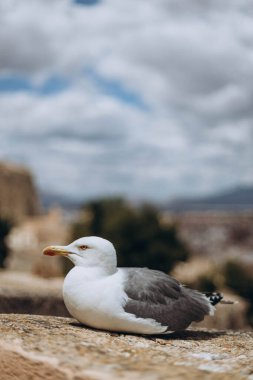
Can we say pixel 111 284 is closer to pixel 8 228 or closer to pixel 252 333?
pixel 252 333

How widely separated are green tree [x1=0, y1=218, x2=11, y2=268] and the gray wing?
19265 mm

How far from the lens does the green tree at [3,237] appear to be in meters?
24.5

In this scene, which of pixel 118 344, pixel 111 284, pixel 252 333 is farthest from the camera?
pixel 252 333

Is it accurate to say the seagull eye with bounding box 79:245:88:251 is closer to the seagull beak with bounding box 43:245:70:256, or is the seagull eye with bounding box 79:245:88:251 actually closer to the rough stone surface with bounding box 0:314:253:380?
the seagull beak with bounding box 43:245:70:256

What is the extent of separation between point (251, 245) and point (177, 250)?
84.7 ft

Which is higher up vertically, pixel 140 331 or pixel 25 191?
pixel 25 191

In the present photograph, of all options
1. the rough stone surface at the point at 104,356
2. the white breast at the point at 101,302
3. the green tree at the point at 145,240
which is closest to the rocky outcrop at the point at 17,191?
the green tree at the point at 145,240

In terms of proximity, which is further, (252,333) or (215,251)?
(215,251)

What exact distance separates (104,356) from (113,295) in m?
0.95

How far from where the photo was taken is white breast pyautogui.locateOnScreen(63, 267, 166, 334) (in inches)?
189

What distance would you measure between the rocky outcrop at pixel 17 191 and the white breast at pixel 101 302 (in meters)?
63.7

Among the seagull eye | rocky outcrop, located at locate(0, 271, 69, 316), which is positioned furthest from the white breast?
rocky outcrop, located at locate(0, 271, 69, 316)

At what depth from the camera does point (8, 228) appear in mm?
25641

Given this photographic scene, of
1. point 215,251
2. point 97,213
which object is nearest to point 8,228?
point 97,213
